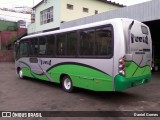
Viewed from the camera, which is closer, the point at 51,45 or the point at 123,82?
the point at 123,82

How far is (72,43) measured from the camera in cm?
983

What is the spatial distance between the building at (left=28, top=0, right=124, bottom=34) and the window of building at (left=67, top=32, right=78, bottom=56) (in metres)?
18.2

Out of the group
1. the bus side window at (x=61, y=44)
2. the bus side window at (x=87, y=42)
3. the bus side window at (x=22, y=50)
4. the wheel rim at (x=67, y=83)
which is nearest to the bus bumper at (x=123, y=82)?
the bus side window at (x=87, y=42)

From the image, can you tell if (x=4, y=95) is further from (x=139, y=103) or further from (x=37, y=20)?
(x=37, y=20)

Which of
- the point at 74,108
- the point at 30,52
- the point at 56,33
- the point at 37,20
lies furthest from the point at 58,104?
the point at 37,20

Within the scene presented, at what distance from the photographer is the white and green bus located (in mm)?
7781

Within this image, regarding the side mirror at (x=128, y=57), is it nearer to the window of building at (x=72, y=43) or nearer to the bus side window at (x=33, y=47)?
the window of building at (x=72, y=43)

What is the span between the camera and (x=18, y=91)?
10.5m

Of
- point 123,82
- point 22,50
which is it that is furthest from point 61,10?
point 123,82

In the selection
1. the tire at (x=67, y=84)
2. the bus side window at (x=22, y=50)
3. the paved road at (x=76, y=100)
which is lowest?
the paved road at (x=76, y=100)

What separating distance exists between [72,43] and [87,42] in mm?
984

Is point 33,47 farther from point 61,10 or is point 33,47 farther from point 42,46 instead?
point 61,10

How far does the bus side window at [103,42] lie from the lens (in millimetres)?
8051

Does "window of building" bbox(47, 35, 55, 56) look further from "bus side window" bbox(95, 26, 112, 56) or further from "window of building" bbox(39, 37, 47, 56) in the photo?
"bus side window" bbox(95, 26, 112, 56)
